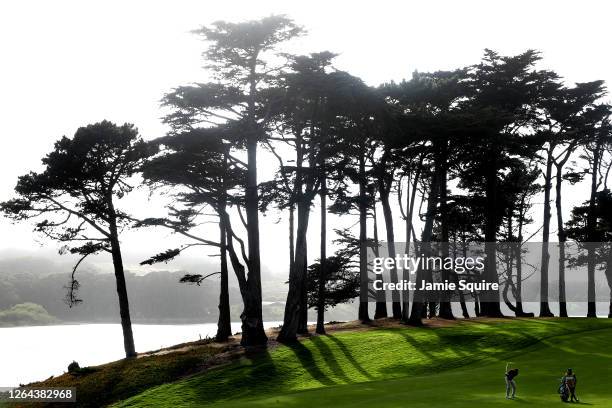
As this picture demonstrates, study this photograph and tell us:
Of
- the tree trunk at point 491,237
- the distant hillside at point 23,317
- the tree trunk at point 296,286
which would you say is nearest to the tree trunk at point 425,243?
the tree trunk at point 491,237

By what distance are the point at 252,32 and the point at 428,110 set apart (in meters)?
13.4

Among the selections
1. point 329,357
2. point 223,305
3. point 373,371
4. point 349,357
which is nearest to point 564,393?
point 373,371

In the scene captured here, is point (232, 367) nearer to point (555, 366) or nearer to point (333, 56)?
point (555, 366)

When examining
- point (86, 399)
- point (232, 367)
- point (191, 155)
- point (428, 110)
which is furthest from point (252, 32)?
point (86, 399)

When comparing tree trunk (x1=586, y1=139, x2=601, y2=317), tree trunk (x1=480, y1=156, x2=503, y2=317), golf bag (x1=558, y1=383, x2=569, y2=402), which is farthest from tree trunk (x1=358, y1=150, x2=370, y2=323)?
golf bag (x1=558, y1=383, x2=569, y2=402)

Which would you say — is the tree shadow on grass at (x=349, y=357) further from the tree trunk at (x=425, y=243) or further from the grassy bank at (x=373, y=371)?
the tree trunk at (x=425, y=243)

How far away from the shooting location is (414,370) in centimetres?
3055

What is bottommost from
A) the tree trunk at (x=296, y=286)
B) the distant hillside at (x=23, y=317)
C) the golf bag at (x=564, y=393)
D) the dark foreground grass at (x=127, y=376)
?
the distant hillside at (x=23, y=317)

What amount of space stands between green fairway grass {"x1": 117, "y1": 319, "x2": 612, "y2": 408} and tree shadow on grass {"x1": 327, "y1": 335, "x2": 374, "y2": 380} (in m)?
0.06

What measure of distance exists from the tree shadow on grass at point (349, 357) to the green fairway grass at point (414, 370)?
0.06 meters

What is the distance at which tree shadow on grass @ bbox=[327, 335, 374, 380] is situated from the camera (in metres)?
30.3

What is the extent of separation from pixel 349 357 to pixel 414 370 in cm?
414

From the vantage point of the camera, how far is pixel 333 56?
3438 centimetres

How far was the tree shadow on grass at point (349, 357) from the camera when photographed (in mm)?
30328
